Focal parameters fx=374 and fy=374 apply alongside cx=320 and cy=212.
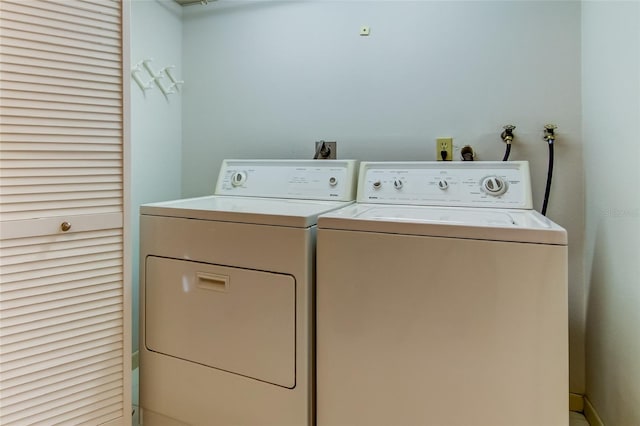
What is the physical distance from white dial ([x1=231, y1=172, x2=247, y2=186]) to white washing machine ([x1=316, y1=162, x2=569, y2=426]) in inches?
32.1

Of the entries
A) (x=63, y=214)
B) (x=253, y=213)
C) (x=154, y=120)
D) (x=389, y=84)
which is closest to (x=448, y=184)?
(x=389, y=84)

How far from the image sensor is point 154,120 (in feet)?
6.93

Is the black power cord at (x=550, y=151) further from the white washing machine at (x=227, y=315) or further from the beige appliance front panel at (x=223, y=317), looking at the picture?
the beige appliance front panel at (x=223, y=317)

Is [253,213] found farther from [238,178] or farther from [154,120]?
[154,120]

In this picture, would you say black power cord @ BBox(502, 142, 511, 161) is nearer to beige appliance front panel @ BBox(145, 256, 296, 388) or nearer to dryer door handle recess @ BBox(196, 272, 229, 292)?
beige appliance front panel @ BBox(145, 256, 296, 388)

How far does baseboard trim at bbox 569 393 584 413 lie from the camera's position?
1627 millimetres

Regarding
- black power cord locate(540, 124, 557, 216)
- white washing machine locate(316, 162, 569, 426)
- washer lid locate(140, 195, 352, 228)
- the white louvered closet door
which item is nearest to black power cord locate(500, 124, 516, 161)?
black power cord locate(540, 124, 557, 216)

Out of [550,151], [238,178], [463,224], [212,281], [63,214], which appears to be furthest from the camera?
[238,178]

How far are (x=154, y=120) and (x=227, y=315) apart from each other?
1337 millimetres

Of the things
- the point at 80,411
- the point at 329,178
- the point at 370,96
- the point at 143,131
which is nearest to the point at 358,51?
the point at 370,96

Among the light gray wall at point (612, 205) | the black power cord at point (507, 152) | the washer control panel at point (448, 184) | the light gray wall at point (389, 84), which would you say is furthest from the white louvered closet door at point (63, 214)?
the light gray wall at point (612, 205)

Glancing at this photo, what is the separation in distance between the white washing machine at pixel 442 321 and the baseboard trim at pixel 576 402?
34.1 inches

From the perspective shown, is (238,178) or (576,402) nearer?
(576,402)

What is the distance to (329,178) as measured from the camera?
5.71ft
